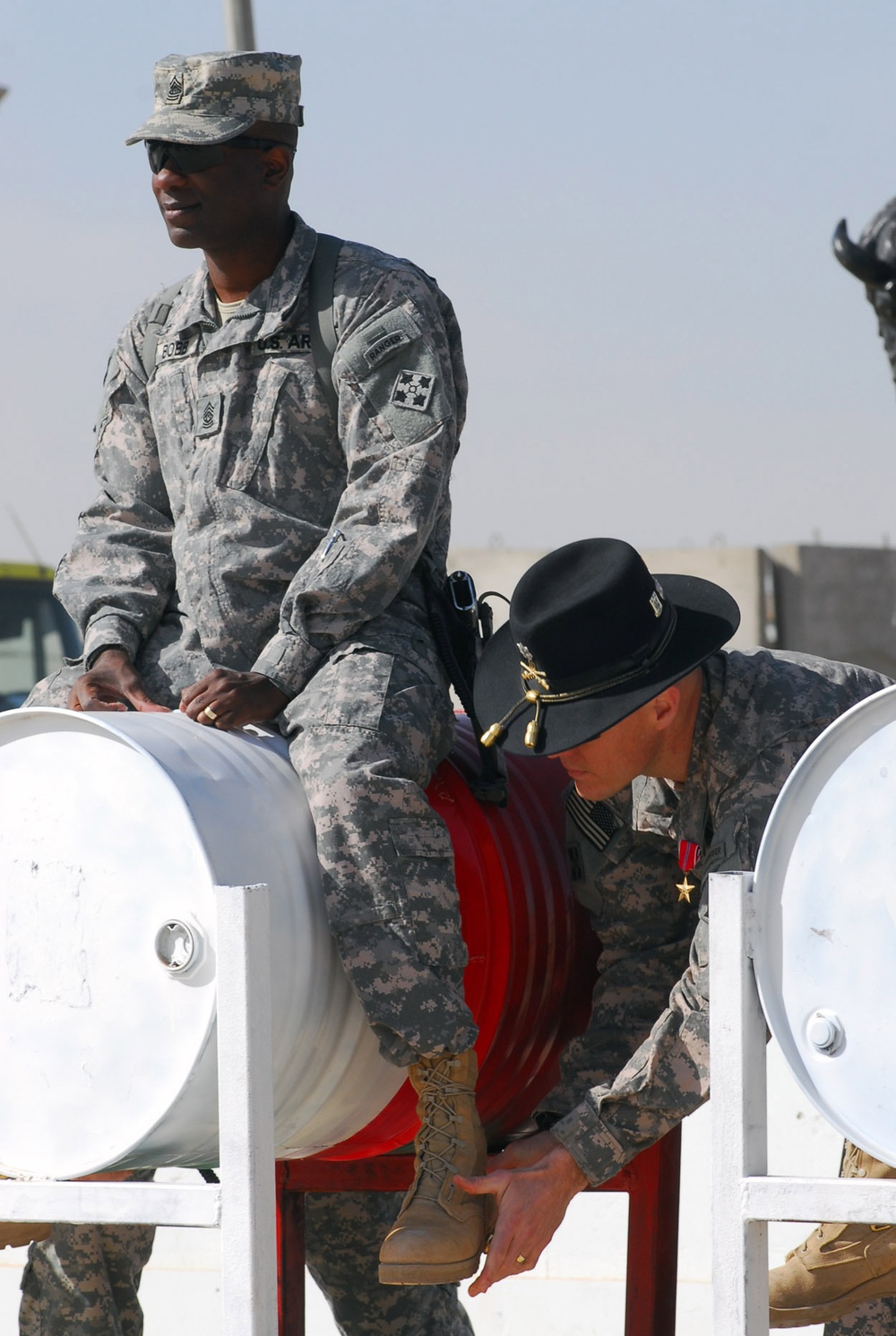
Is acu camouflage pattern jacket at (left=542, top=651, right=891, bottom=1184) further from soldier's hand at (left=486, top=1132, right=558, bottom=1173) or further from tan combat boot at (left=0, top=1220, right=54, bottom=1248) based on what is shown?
tan combat boot at (left=0, top=1220, right=54, bottom=1248)

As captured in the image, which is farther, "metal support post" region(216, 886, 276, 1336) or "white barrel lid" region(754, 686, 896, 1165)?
"metal support post" region(216, 886, 276, 1336)

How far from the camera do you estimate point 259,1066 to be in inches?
95.9

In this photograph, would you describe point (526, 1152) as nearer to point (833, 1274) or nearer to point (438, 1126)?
point (438, 1126)

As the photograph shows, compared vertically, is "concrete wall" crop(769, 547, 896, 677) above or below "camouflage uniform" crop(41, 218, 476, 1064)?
below

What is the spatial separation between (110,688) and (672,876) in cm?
106

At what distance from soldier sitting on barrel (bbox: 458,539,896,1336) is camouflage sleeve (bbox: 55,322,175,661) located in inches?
27.1

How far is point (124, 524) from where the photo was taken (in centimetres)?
350

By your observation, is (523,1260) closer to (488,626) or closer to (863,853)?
(863,853)

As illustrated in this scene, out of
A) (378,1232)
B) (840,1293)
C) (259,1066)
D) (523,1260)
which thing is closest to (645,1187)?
(840,1293)

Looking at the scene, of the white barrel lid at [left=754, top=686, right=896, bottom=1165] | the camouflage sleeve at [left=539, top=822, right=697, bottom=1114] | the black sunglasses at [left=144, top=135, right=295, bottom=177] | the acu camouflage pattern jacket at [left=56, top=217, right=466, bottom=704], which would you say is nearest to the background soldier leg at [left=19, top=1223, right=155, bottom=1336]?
the camouflage sleeve at [left=539, top=822, right=697, bottom=1114]

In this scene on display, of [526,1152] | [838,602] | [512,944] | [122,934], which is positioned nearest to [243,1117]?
[122,934]

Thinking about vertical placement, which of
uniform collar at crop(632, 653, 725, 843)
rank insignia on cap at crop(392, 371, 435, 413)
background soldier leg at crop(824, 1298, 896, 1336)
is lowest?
background soldier leg at crop(824, 1298, 896, 1336)

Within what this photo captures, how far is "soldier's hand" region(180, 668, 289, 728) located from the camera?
9.57 ft

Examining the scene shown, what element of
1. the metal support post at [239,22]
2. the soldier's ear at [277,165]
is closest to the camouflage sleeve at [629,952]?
the soldier's ear at [277,165]
